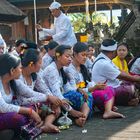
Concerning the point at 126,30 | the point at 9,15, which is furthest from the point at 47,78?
the point at 9,15

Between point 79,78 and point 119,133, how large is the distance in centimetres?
134

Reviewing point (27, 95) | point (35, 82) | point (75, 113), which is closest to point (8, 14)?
point (35, 82)

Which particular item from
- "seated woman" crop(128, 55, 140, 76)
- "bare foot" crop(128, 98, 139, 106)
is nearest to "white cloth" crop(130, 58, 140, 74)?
"seated woman" crop(128, 55, 140, 76)

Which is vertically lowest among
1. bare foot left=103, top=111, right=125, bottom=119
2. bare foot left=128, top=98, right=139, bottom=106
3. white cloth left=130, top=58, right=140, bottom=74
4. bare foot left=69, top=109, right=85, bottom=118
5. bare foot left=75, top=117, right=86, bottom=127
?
bare foot left=128, top=98, right=139, bottom=106

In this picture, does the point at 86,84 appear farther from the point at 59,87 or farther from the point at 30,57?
the point at 30,57

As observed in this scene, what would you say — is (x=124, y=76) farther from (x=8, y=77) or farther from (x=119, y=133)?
(x=8, y=77)

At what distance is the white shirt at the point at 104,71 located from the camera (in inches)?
259

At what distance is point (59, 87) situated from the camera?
5.71 m

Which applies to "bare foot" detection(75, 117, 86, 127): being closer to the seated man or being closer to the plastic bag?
the plastic bag

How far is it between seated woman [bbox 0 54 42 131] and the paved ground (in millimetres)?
423

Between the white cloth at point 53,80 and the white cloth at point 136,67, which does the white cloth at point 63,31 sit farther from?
the white cloth at point 53,80

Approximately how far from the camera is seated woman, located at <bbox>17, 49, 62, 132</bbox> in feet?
16.9

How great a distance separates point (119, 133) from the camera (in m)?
5.12

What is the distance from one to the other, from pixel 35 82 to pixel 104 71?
1.50 meters
